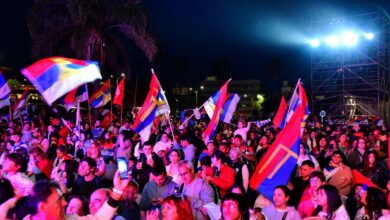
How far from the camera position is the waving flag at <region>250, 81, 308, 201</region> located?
19.3 ft

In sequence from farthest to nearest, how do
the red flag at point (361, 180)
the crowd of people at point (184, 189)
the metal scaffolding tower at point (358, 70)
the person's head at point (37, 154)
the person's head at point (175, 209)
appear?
the metal scaffolding tower at point (358, 70)
the person's head at point (37, 154)
the red flag at point (361, 180)
the person's head at point (175, 209)
the crowd of people at point (184, 189)

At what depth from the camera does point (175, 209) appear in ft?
14.3


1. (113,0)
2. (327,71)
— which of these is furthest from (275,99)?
(113,0)

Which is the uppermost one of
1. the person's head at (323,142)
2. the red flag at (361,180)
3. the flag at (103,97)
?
the flag at (103,97)

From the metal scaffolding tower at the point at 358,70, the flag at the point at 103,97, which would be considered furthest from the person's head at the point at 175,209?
the metal scaffolding tower at the point at 358,70

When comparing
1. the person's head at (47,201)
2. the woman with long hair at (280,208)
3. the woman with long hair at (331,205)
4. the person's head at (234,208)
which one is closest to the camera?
the person's head at (47,201)

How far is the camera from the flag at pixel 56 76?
685 centimetres

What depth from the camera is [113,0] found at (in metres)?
19.9

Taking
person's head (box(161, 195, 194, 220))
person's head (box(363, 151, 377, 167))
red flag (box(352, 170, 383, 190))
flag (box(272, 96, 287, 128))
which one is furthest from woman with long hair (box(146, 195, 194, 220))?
flag (box(272, 96, 287, 128))

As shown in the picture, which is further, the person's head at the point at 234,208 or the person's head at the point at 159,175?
the person's head at the point at 159,175

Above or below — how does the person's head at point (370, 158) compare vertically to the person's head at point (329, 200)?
above

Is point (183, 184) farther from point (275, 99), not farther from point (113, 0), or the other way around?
point (275, 99)

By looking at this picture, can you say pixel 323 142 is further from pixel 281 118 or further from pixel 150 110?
pixel 150 110

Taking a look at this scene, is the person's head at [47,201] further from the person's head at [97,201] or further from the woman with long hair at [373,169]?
the woman with long hair at [373,169]
